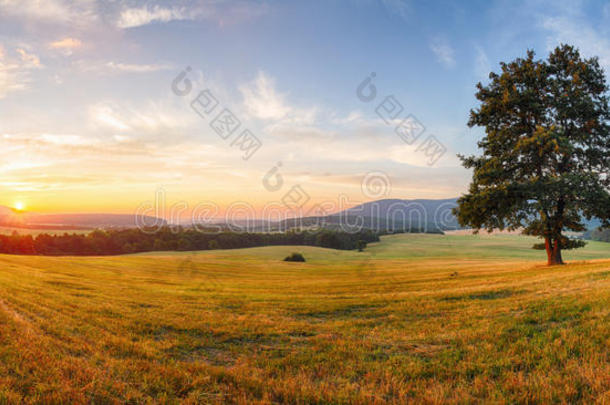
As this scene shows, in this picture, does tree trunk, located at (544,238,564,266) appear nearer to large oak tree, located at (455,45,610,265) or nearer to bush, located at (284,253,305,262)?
large oak tree, located at (455,45,610,265)

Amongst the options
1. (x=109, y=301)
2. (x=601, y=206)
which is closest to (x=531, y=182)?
(x=601, y=206)

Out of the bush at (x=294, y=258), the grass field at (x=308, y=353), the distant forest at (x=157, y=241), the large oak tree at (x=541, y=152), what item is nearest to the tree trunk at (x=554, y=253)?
the large oak tree at (x=541, y=152)

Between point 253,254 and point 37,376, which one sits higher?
point 37,376

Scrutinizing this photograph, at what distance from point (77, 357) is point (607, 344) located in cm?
946

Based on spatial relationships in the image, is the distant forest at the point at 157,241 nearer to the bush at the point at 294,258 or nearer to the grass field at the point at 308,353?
the bush at the point at 294,258

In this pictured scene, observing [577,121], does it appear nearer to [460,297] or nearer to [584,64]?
[584,64]

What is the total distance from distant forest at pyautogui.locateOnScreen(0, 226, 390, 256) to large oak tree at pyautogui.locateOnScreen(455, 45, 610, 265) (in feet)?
232

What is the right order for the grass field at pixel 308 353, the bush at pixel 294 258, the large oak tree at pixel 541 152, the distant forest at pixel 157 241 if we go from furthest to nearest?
the distant forest at pixel 157 241 < the bush at pixel 294 258 < the large oak tree at pixel 541 152 < the grass field at pixel 308 353

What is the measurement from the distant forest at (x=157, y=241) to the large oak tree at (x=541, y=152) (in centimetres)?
7069

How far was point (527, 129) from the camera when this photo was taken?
2327cm

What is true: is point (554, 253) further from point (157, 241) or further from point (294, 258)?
point (157, 241)

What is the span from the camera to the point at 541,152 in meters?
20.6

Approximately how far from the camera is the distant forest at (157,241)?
260 feet

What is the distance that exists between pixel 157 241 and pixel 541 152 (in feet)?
310
